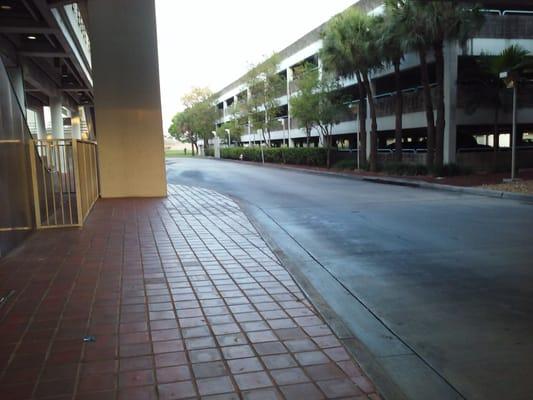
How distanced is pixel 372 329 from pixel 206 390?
187 centimetres

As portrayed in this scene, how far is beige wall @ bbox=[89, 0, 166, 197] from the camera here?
47.3 feet

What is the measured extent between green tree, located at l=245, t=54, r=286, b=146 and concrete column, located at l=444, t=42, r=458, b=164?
77.9ft

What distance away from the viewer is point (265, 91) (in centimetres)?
4550

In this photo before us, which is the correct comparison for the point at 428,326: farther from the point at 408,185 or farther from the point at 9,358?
A: the point at 408,185

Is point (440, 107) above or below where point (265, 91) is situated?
below

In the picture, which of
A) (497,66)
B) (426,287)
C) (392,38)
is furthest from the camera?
(392,38)

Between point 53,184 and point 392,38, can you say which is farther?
point 392,38

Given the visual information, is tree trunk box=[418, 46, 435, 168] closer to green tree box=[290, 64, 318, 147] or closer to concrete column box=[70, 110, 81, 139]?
green tree box=[290, 64, 318, 147]

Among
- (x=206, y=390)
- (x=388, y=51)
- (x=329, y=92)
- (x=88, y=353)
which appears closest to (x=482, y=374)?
(x=206, y=390)

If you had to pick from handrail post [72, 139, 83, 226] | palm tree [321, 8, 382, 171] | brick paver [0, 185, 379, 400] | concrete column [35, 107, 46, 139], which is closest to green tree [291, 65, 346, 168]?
palm tree [321, 8, 382, 171]

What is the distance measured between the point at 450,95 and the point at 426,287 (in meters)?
19.4

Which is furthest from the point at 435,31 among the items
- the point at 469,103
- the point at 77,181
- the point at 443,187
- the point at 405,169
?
the point at 77,181

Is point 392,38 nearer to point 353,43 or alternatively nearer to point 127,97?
point 353,43

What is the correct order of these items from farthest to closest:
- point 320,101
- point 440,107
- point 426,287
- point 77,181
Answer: point 320,101, point 440,107, point 77,181, point 426,287
